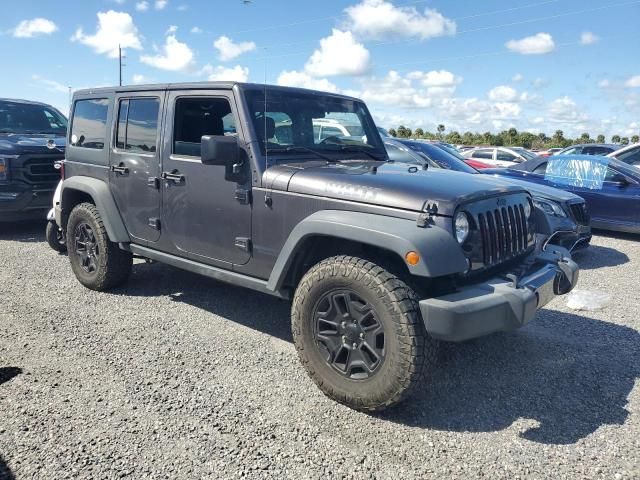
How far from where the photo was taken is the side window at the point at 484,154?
1645 cm

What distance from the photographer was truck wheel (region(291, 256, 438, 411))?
2.88 meters

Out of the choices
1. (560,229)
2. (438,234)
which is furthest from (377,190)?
(560,229)

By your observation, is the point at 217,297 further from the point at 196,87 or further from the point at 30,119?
the point at 30,119

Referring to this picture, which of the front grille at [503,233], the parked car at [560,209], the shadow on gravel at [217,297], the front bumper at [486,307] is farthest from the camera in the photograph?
the parked car at [560,209]

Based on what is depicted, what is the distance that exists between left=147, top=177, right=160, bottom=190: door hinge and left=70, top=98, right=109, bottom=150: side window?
0.91 m

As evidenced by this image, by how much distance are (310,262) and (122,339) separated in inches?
67.0

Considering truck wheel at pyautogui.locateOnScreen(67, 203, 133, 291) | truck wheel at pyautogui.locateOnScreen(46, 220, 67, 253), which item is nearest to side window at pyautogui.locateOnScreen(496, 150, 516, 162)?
truck wheel at pyautogui.locateOnScreen(46, 220, 67, 253)

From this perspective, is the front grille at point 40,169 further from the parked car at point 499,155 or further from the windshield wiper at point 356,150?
the parked car at point 499,155

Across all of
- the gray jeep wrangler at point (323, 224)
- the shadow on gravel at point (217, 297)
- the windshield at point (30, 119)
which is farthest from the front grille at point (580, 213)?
the windshield at point (30, 119)

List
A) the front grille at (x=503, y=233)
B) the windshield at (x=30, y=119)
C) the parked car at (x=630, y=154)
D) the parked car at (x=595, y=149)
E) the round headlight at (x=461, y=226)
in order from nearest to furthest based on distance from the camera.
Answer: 1. the round headlight at (x=461, y=226)
2. the front grille at (x=503, y=233)
3. the windshield at (x=30, y=119)
4. the parked car at (x=630, y=154)
5. the parked car at (x=595, y=149)

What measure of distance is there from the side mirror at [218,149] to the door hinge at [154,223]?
114 cm

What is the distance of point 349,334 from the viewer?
316 cm

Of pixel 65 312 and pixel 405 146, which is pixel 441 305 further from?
pixel 405 146

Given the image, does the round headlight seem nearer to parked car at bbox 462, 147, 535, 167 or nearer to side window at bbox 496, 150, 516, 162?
parked car at bbox 462, 147, 535, 167
